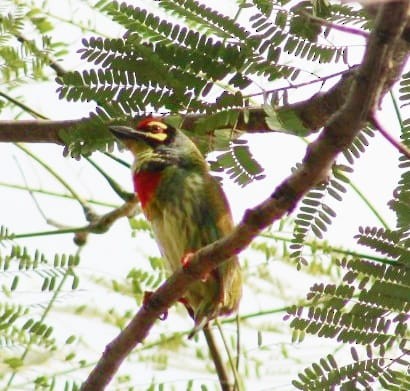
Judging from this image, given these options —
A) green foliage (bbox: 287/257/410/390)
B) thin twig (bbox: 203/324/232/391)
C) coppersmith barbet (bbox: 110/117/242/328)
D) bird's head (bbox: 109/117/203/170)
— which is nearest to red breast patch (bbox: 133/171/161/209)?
coppersmith barbet (bbox: 110/117/242/328)

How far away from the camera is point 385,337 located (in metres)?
3.66

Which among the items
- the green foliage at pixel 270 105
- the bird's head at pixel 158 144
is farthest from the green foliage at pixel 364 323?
the bird's head at pixel 158 144

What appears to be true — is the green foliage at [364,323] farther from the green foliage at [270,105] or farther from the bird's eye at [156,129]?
the bird's eye at [156,129]

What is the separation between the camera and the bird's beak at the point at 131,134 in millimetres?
4133

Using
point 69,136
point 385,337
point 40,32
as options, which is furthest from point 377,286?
point 40,32

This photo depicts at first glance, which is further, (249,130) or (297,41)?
(249,130)

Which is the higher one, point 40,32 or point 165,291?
point 40,32

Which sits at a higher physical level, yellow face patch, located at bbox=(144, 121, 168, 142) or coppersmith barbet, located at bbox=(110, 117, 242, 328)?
yellow face patch, located at bbox=(144, 121, 168, 142)

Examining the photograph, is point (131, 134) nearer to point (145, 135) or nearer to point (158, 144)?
point (145, 135)

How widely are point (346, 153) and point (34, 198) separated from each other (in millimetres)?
2362

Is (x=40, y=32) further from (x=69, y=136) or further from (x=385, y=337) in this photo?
(x=385, y=337)

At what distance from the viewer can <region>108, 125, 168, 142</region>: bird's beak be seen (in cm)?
413

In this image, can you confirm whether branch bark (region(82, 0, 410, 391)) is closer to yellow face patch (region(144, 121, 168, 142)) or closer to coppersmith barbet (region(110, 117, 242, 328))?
coppersmith barbet (region(110, 117, 242, 328))

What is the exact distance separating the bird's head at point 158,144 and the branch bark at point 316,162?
0.82 meters
